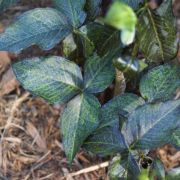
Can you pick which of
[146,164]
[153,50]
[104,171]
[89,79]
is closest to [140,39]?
[153,50]

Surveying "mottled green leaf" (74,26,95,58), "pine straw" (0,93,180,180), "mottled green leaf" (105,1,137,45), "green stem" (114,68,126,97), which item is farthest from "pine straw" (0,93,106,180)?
"mottled green leaf" (105,1,137,45)

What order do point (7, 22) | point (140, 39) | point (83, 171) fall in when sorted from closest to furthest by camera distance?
point (140, 39) < point (83, 171) < point (7, 22)

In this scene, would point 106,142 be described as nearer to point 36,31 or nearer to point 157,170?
point 157,170

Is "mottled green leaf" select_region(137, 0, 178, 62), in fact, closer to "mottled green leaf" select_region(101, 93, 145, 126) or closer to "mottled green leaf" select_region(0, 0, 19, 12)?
"mottled green leaf" select_region(101, 93, 145, 126)

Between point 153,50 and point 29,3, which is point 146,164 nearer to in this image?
point 153,50

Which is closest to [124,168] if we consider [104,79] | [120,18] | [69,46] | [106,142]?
[106,142]

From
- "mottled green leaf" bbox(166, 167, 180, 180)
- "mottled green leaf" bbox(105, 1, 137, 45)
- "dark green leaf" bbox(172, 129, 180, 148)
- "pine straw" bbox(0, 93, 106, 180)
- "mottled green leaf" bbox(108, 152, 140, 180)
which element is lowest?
"pine straw" bbox(0, 93, 106, 180)

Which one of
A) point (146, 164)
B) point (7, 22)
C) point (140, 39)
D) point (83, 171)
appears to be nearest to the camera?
point (140, 39)
